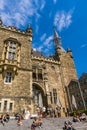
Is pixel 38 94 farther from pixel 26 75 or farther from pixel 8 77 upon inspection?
pixel 8 77

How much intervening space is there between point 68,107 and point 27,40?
16650 millimetres

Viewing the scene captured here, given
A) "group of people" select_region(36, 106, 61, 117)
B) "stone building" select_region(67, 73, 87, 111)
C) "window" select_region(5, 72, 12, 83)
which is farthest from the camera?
"stone building" select_region(67, 73, 87, 111)

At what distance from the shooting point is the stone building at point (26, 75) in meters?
18.5

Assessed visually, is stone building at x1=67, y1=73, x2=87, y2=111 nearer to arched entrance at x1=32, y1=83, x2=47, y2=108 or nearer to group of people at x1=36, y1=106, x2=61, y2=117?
arched entrance at x1=32, y1=83, x2=47, y2=108

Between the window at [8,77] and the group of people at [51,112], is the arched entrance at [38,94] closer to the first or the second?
the group of people at [51,112]

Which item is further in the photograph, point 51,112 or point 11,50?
point 11,50

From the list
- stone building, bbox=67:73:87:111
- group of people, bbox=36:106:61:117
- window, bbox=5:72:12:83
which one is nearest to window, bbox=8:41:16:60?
window, bbox=5:72:12:83

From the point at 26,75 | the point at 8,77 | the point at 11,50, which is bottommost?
the point at 8,77

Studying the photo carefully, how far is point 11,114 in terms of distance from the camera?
674 inches

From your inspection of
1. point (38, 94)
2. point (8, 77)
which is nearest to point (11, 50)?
point (8, 77)

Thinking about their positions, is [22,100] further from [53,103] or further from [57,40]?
[57,40]

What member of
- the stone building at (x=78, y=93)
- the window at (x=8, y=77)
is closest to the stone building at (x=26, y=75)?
the window at (x=8, y=77)

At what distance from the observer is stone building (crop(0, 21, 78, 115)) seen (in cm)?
1853

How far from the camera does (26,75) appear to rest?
826 inches
